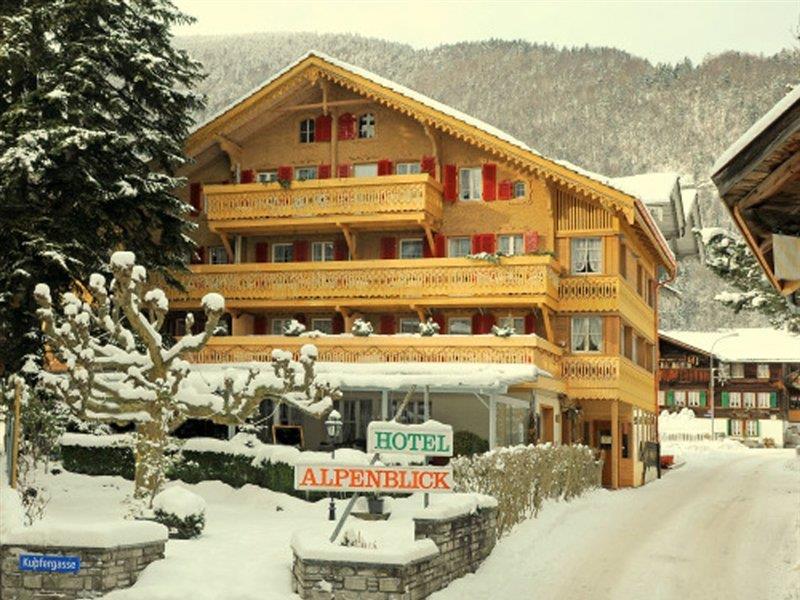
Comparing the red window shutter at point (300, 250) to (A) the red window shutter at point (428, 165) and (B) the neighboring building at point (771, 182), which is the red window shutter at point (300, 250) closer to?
(A) the red window shutter at point (428, 165)

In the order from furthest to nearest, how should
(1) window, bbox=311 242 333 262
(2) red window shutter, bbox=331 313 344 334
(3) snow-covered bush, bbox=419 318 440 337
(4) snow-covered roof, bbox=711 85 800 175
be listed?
1. (1) window, bbox=311 242 333 262
2. (2) red window shutter, bbox=331 313 344 334
3. (3) snow-covered bush, bbox=419 318 440 337
4. (4) snow-covered roof, bbox=711 85 800 175

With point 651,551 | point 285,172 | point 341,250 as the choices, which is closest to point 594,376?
point 341,250

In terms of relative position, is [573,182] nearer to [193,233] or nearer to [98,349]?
[193,233]

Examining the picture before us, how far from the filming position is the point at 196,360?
35.7 m

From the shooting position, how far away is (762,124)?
7.54 metres

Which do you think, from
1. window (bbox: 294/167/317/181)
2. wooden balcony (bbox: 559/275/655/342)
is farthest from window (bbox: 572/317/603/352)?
window (bbox: 294/167/317/181)

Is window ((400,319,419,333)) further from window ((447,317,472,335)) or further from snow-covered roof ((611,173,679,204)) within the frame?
snow-covered roof ((611,173,679,204))

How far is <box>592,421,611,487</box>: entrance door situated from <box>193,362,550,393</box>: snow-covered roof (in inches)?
309

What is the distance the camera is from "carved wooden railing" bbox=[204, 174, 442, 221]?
121ft

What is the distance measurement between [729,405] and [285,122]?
63.5 metres

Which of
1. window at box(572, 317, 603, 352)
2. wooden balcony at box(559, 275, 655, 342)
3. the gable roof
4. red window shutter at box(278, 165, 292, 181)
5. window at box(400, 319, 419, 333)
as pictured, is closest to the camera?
the gable roof

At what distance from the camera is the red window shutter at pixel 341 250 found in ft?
130

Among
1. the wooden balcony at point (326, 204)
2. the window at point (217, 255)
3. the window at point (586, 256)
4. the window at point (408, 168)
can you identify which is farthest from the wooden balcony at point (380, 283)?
the window at point (408, 168)

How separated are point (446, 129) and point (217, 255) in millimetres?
9954
